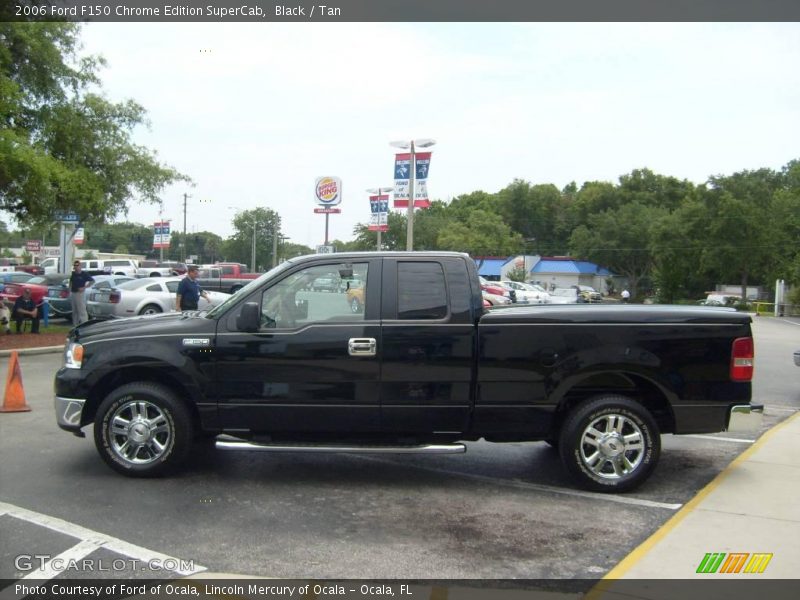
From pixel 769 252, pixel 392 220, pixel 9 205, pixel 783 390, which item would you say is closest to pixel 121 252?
pixel 392 220

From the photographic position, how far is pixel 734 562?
4332 mm

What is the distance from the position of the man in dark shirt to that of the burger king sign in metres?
16.6

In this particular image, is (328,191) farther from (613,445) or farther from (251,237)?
(251,237)

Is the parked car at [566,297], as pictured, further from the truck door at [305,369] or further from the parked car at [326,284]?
the truck door at [305,369]

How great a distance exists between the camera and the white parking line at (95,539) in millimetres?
4250

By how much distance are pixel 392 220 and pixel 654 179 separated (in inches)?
2138

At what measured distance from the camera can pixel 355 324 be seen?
18.8 feet

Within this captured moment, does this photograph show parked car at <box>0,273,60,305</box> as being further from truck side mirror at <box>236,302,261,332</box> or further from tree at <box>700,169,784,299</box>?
tree at <box>700,169,784,299</box>

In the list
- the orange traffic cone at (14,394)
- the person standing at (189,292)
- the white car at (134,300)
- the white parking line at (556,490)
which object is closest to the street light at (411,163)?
the white car at (134,300)

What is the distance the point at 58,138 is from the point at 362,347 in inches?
548

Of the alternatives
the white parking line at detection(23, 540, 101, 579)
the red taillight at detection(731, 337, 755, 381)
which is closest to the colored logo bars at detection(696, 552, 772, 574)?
the red taillight at detection(731, 337, 755, 381)

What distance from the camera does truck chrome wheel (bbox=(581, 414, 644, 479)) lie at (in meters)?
5.67

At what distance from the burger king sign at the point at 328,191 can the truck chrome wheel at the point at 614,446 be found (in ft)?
88.7

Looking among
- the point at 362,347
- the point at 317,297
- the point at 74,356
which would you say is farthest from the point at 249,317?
the point at 74,356
